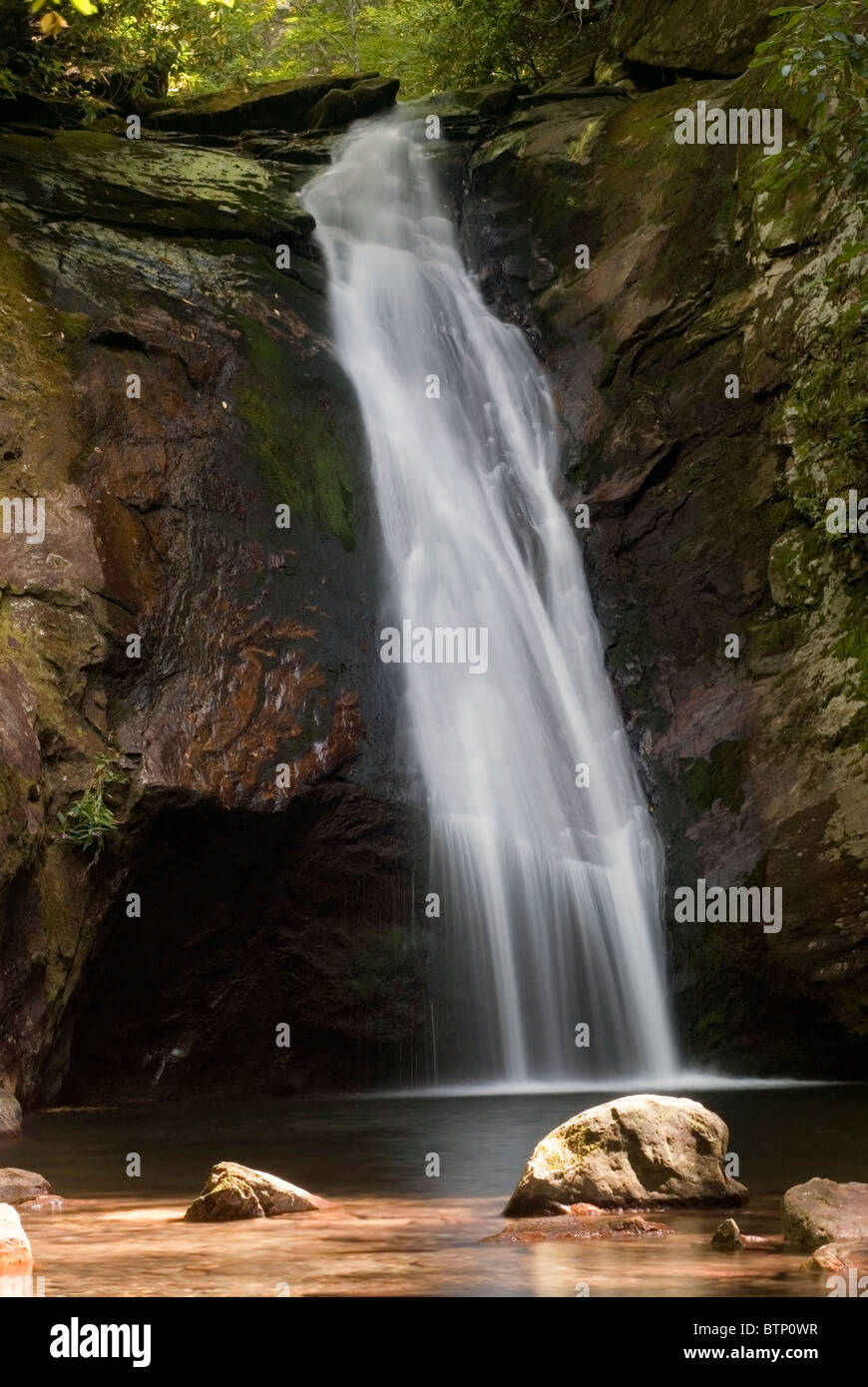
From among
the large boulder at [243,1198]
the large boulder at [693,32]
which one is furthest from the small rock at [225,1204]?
the large boulder at [693,32]

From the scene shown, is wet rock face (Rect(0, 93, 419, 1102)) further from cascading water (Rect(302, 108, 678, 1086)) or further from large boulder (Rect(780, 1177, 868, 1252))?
large boulder (Rect(780, 1177, 868, 1252))

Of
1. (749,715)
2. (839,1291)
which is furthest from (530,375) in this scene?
(839,1291)

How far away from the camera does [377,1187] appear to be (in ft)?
20.2

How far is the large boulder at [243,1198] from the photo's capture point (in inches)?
210

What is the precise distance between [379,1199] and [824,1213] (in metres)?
1.94

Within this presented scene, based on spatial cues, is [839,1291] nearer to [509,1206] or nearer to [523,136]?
[509,1206]

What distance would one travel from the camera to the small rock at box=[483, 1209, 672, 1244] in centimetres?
492

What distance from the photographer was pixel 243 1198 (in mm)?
5344

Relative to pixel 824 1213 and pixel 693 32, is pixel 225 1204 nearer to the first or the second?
pixel 824 1213

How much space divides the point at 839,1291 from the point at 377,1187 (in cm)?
257

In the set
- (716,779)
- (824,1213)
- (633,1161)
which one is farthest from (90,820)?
(824,1213)

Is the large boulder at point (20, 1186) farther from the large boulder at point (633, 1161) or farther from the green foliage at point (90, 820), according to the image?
the green foliage at point (90, 820)
